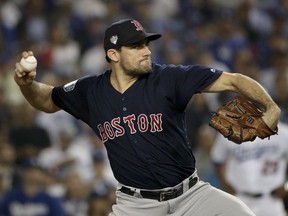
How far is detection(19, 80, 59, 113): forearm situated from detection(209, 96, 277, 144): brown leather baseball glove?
1307 millimetres

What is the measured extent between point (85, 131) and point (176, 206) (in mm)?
5841

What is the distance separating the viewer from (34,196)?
9.41m

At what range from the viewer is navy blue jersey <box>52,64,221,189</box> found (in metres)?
5.85

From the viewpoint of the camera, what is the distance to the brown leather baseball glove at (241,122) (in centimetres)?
576

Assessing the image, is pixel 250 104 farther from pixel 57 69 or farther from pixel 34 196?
pixel 57 69

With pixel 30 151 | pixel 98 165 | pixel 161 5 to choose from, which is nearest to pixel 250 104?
pixel 98 165

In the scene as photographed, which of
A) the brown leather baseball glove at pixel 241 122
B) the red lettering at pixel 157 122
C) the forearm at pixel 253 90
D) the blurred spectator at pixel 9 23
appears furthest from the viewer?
the blurred spectator at pixel 9 23

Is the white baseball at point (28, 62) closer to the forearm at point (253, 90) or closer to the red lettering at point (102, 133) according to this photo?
the red lettering at point (102, 133)

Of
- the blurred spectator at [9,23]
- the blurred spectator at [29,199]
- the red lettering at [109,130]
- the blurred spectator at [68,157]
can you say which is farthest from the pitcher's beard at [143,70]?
the blurred spectator at [9,23]

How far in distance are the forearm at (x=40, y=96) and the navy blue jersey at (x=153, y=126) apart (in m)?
0.57

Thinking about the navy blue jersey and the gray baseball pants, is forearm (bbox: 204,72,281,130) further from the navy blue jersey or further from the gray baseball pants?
the gray baseball pants

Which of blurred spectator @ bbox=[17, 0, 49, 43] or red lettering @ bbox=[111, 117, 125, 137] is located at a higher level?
blurred spectator @ bbox=[17, 0, 49, 43]

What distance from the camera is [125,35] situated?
604 centimetres

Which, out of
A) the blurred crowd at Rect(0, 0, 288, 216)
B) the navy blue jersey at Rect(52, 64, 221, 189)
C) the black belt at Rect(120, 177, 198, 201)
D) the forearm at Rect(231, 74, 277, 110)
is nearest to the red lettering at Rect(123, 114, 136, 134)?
the navy blue jersey at Rect(52, 64, 221, 189)
